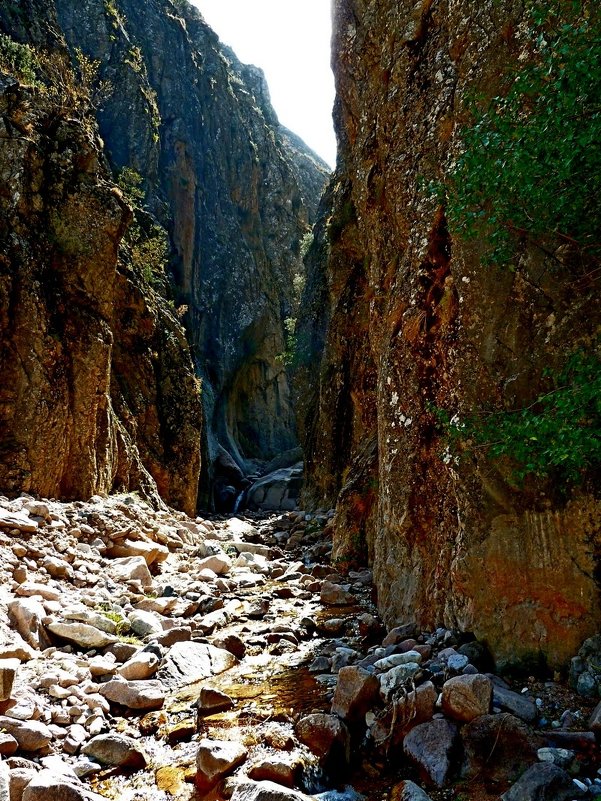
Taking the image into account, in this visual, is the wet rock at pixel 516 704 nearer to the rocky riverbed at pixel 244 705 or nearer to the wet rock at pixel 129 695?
the rocky riverbed at pixel 244 705

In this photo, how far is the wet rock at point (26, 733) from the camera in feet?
14.7

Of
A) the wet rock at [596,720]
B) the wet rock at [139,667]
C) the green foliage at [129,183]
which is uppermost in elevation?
the green foliage at [129,183]

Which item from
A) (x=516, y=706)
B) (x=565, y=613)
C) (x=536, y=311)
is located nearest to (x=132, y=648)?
(x=516, y=706)

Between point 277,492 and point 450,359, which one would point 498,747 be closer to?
point 450,359

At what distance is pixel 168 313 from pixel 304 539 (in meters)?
11.3

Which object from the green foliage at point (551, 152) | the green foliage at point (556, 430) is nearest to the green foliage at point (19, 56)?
the green foliage at point (551, 152)

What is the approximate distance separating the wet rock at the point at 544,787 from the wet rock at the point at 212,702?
3.09 meters

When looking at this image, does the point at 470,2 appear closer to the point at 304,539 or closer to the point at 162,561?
the point at 162,561

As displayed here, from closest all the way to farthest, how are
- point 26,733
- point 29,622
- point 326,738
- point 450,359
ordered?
point 26,733, point 326,738, point 29,622, point 450,359

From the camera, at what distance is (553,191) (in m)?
4.59

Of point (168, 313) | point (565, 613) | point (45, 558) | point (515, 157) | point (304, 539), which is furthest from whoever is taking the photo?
point (168, 313)

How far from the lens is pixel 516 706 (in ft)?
14.8

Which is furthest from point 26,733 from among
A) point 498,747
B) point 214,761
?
point 498,747

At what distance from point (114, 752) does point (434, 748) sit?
266cm
